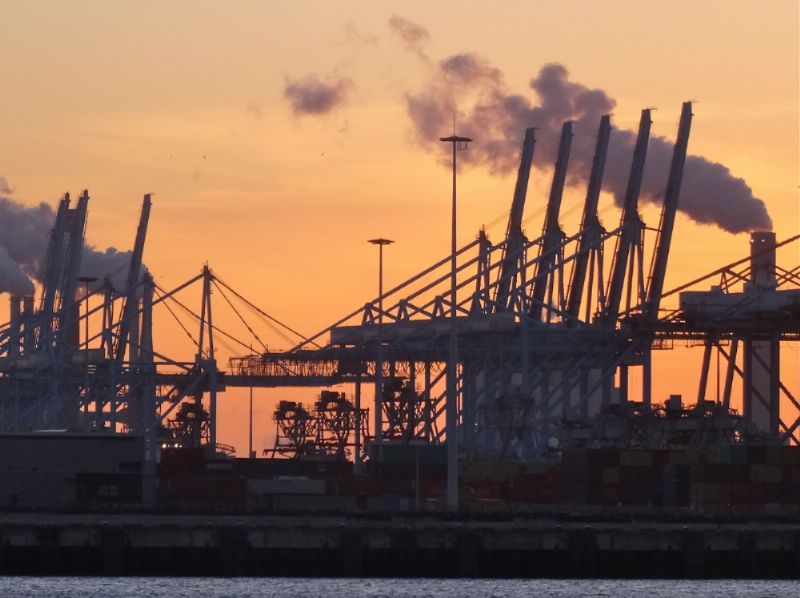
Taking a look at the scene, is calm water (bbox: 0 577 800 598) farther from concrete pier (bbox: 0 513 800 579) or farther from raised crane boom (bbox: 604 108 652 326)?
raised crane boom (bbox: 604 108 652 326)

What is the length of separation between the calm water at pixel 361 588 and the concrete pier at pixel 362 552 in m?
0.60

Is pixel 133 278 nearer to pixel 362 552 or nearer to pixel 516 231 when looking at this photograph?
pixel 516 231

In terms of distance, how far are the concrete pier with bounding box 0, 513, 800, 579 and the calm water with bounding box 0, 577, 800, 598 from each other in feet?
1.96

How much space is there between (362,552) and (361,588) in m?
1.67

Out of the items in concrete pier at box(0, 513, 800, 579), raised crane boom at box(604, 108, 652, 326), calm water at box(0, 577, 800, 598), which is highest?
raised crane boom at box(604, 108, 652, 326)

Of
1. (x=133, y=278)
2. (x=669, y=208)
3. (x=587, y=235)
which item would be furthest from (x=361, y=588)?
(x=133, y=278)

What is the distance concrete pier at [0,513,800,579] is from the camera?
221 ft

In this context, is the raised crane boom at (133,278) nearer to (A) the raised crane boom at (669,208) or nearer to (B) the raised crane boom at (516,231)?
(B) the raised crane boom at (516,231)

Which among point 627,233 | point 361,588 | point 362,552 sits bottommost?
point 361,588

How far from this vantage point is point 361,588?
68.7m

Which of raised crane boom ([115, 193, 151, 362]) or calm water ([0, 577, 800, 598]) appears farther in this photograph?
raised crane boom ([115, 193, 151, 362])

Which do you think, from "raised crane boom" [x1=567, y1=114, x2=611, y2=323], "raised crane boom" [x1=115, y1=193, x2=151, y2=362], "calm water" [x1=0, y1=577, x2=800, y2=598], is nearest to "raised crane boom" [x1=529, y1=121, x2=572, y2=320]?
"raised crane boom" [x1=567, y1=114, x2=611, y2=323]

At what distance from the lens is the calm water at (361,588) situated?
66.8 m

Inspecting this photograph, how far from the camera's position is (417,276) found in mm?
144875
